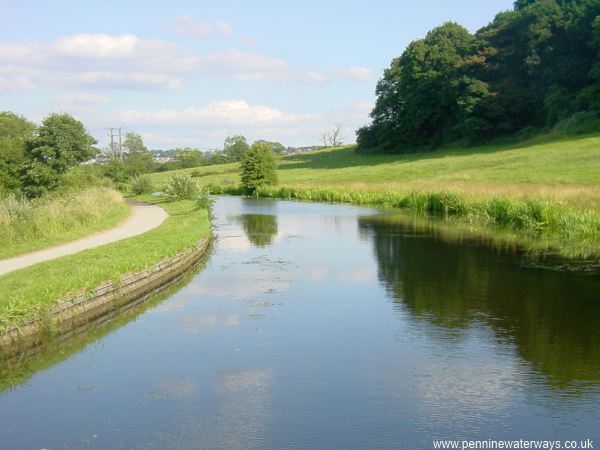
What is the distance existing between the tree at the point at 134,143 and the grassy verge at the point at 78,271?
136140mm

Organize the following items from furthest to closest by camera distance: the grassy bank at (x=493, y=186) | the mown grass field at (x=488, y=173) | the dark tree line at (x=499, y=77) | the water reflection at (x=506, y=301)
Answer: the dark tree line at (x=499, y=77) < the mown grass field at (x=488, y=173) < the grassy bank at (x=493, y=186) < the water reflection at (x=506, y=301)

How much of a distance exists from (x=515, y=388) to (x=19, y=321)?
7.82 m

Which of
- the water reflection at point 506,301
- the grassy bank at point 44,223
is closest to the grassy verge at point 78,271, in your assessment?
the grassy bank at point 44,223

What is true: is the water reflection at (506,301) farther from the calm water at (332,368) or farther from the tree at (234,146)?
the tree at (234,146)

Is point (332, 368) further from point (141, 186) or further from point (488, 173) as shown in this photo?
point (141, 186)

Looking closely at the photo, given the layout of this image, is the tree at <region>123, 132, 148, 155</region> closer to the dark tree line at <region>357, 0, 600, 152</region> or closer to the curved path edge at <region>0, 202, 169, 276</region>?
the dark tree line at <region>357, 0, 600, 152</region>

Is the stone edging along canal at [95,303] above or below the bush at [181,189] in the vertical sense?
below

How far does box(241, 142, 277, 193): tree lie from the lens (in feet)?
198

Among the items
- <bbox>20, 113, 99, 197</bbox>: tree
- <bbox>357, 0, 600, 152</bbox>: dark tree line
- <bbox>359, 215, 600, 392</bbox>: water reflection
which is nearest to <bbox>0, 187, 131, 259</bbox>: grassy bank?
<bbox>359, 215, 600, 392</bbox>: water reflection

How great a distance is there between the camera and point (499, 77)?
229ft

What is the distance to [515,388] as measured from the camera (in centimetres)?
935

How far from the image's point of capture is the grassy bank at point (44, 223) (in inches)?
774

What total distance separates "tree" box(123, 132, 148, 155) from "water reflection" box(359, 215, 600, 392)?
137458mm

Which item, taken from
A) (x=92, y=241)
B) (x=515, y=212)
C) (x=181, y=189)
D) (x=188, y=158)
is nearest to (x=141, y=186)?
(x=181, y=189)
